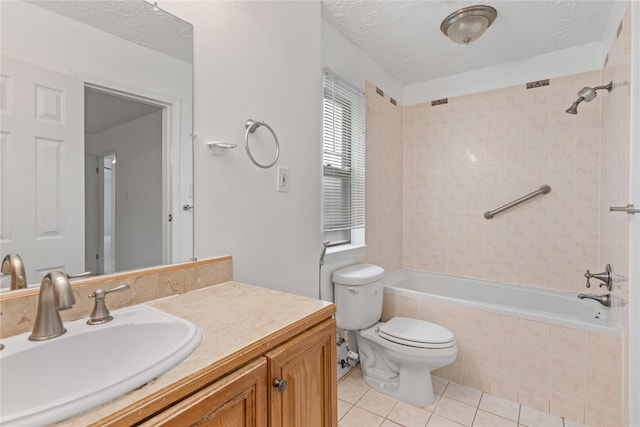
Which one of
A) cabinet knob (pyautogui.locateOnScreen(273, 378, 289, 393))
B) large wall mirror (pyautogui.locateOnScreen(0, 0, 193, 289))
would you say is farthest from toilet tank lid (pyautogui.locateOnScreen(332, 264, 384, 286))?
cabinet knob (pyautogui.locateOnScreen(273, 378, 289, 393))

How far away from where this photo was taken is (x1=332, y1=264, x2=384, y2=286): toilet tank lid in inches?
75.9

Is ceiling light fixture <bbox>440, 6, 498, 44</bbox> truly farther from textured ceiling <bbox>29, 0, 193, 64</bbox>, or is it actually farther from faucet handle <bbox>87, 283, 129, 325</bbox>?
faucet handle <bbox>87, 283, 129, 325</bbox>

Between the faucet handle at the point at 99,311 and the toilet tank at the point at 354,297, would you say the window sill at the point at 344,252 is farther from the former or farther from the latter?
the faucet handle at the point at 99,311

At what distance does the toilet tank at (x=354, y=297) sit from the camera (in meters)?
1.94

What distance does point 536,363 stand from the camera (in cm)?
187

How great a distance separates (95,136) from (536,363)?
2.49 metres

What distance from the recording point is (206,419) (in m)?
0.58

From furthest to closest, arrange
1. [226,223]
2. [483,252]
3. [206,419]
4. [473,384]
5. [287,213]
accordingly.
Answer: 1. [483,252]
2. [473,384]
3. [287,213]
4. [226,223]
5. [206,419]

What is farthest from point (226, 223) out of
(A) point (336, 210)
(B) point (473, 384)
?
(B) point (473, 384)

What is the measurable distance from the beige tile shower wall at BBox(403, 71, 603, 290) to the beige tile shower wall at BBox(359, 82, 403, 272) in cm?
17

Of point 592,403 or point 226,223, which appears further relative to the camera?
point 592,403

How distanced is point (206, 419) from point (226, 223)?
2.60 ft

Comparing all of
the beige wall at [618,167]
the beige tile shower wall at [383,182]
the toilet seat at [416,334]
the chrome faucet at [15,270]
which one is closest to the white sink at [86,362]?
the chrome faucet at [15,270]

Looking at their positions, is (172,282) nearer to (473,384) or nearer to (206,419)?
(206,419)
